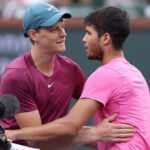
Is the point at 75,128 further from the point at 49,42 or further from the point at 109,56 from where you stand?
the point at 49,42

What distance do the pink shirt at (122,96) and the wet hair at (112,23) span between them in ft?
0.54

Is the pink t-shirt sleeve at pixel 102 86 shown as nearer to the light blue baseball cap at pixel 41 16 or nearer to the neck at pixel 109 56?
the neck at pixel 109 56

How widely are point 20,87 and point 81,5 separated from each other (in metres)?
4.51

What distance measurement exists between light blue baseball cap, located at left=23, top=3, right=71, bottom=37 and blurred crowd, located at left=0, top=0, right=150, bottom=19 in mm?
3949

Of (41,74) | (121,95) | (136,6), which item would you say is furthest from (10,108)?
(136,6)

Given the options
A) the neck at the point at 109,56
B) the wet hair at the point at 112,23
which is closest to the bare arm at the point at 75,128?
the neck at the point at 109,56

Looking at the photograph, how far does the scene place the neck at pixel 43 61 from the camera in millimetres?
4129

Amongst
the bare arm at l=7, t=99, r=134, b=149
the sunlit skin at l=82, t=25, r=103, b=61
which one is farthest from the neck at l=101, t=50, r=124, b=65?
the bare arm at l=7, t=99, r=134, b=149

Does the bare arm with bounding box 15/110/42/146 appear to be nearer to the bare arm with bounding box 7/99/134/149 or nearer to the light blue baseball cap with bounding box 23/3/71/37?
the bare arm with bounding box 7/99/134/149

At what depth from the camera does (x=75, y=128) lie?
11.5 feet

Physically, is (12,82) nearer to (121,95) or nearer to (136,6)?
(121,95)

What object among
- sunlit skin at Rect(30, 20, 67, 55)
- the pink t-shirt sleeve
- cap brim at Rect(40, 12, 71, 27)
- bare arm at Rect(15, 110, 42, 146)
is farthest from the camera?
sunlit skin at Rect(30, 20, 67, 55)

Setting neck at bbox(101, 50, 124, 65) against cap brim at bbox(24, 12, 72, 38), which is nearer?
neck at bbox(101, 50, 124, 65)

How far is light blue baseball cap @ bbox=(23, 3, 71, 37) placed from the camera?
4.12 metres
